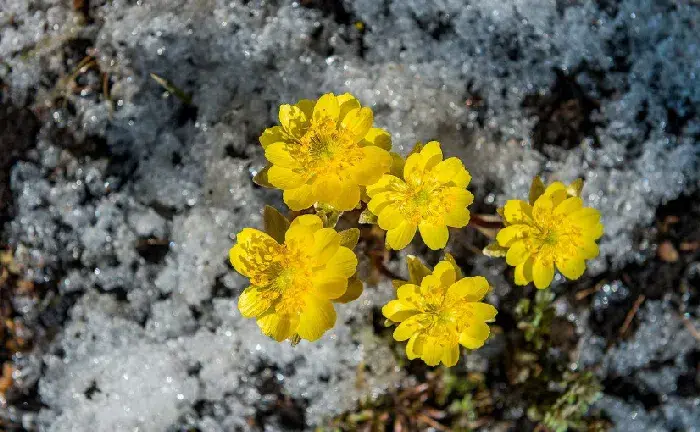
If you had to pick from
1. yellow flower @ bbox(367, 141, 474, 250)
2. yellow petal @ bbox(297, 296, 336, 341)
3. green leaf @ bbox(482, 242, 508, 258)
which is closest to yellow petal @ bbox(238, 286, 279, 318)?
yellow petal @ bbox(297, 296, 336, 341)

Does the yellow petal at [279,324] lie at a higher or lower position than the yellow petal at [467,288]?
lower

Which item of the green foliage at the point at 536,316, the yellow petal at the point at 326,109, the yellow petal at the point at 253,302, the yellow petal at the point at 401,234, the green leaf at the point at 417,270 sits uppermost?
the yellow petal at the point at 326,109

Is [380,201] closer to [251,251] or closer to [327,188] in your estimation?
[327,188]

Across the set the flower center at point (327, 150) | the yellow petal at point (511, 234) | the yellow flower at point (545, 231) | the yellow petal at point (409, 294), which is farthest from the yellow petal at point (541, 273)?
the flower center at point (327, 150)

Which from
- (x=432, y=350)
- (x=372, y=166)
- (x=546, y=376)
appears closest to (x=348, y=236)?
(x=372, y=166)

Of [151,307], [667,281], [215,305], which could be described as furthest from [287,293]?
[667,281]

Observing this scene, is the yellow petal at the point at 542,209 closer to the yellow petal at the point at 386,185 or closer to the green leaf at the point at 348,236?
the yellow petal at the point at 386,185
